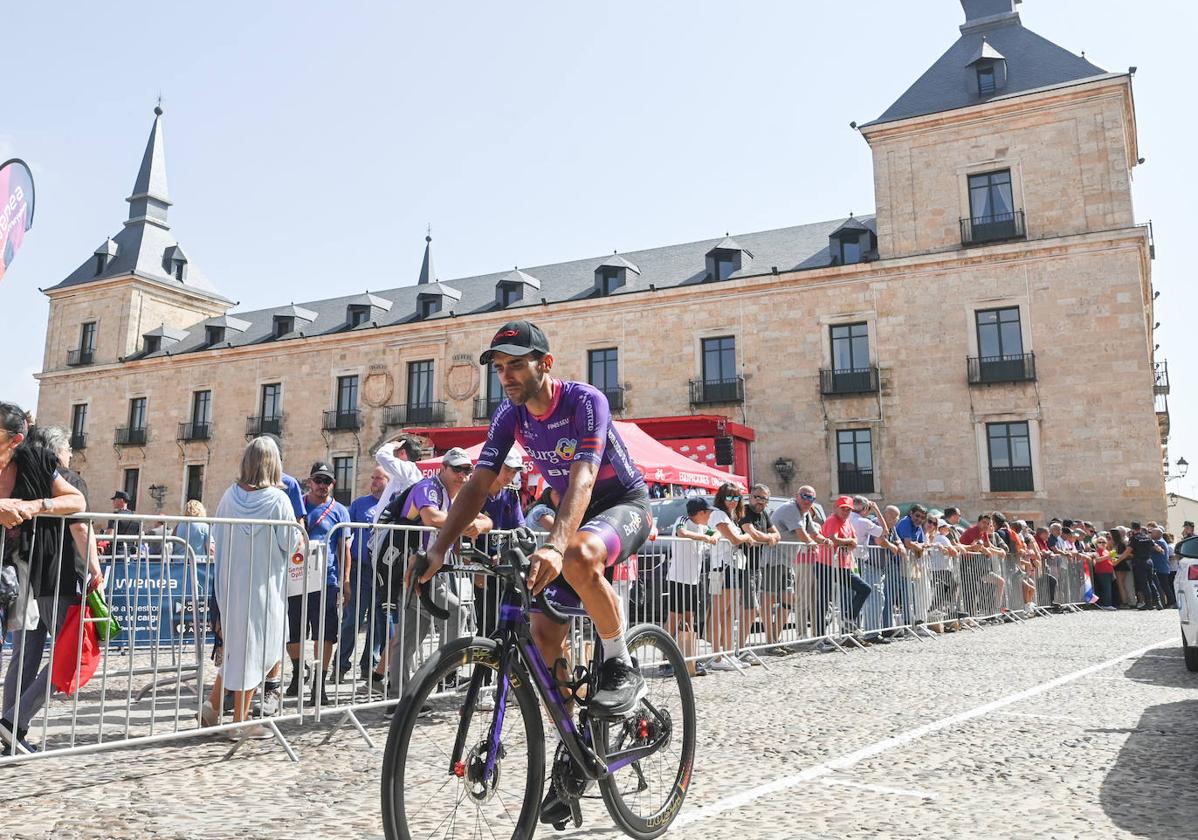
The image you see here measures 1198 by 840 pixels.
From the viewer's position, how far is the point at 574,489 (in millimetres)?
2896

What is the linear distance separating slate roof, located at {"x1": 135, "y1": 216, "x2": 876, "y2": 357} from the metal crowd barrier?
17.0m

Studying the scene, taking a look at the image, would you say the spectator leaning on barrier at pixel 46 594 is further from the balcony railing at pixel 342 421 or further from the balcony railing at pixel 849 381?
the balcony railing at pixel 342 421

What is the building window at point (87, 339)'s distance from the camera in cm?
3981

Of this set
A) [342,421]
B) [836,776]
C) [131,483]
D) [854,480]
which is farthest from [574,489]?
[131,483]

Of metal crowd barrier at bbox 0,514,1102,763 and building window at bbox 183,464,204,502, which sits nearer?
metal crowd barrier at bbox 0,514,1102,763

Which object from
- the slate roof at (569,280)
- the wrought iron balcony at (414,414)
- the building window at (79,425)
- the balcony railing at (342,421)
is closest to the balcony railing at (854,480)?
the slate roof at (569,280)

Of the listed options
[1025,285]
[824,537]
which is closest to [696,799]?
[824,537]

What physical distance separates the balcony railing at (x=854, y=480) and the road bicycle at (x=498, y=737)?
77.2ft

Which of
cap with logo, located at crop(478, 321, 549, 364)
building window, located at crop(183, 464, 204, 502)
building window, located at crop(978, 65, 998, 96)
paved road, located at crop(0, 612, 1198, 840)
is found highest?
building window, located at crop(978, 65, 998, 96)

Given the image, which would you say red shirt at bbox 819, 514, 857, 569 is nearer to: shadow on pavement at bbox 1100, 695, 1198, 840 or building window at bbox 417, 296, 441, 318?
shadow on pavement at bbox 1100, 695, 1198, 840

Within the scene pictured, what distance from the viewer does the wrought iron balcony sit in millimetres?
31391

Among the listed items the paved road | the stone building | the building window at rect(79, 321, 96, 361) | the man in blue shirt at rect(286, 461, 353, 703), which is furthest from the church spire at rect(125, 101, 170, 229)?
the paved road

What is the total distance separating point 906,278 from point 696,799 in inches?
968

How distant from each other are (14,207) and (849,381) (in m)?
22.3
